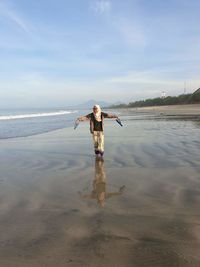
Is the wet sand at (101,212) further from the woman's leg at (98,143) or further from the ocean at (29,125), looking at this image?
the ocean at (29,125)

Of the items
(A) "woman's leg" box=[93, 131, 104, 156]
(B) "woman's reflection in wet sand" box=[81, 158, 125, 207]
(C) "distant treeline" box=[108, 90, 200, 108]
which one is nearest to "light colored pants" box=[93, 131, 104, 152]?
(A) "woman's leg" box=[93, 131, 104, 156]

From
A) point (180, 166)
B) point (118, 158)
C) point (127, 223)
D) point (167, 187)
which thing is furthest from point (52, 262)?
point (118, 158)

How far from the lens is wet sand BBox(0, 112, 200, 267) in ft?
12.6

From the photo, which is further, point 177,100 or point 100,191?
point 177,100

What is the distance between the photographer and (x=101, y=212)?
5262mm

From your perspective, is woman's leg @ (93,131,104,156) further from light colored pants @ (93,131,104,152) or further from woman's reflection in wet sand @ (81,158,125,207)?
woman's reflection in wet sand @ (81,158,125,207)

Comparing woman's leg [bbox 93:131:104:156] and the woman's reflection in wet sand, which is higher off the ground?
woman's leg [bbox 93:131:104:156]

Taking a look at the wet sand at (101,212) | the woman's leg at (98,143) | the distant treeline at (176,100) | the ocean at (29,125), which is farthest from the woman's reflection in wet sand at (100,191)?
the distant treeline at (176,100)

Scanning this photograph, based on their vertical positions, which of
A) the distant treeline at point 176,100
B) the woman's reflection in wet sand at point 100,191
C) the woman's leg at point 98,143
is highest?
the woman's leg at point 98,143

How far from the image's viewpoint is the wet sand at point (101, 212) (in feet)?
12.6

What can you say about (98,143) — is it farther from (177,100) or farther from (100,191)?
(177,100)

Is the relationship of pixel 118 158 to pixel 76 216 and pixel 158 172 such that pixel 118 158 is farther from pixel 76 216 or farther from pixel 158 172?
pixel 76 216

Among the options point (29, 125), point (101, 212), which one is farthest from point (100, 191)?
point (29, 125)

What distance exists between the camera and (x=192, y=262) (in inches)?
141
